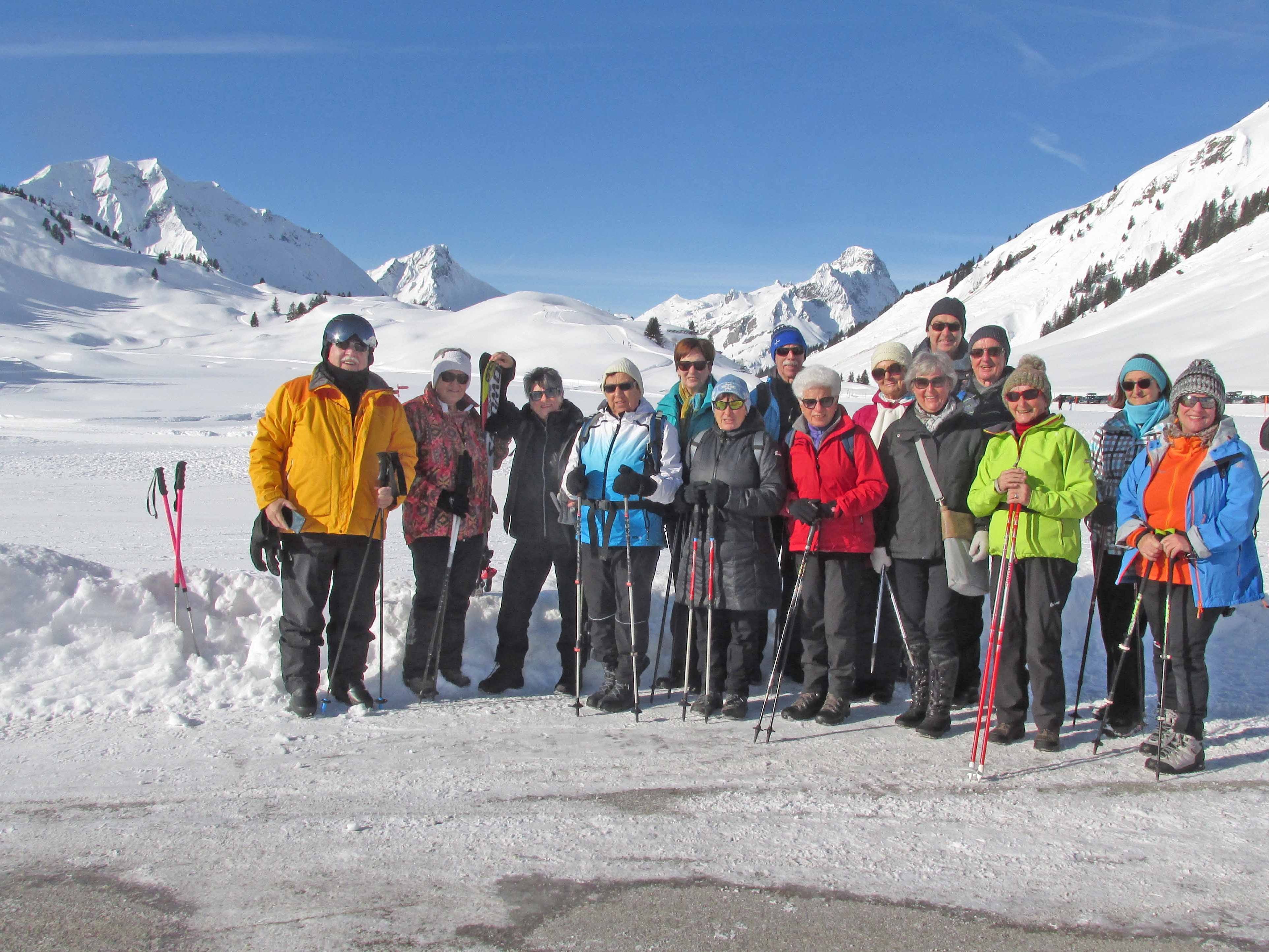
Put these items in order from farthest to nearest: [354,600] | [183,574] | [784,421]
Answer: [784,421] → [183,574] → [354,600]

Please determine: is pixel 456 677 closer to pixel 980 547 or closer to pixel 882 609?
pixel 882 609

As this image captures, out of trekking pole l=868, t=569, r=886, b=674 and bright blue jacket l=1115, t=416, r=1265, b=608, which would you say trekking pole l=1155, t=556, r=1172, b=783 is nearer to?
bright blue jacket l=1115, t=416, r=1265, b=608

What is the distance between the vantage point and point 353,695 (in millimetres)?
5219

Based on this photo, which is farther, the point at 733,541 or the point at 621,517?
the point at 621,517

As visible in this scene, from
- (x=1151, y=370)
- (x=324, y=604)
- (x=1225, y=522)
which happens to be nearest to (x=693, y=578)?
(x=324, y=604)

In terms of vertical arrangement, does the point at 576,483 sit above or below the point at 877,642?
above

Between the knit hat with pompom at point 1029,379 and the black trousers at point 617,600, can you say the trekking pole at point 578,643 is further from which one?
the knit hat with pompom at point 1029,379

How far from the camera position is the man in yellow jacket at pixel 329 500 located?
509 centimetres

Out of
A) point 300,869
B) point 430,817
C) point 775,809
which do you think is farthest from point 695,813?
point 300,869

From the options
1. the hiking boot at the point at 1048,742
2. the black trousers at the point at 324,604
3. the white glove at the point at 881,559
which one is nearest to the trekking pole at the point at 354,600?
the black trousers at the point at 324,604

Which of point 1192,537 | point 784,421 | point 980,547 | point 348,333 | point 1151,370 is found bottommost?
point 980,547

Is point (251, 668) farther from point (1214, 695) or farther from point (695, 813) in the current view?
point (1214, 695)

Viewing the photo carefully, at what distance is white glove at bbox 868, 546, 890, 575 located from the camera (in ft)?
16.9

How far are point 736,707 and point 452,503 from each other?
2.13 metres
